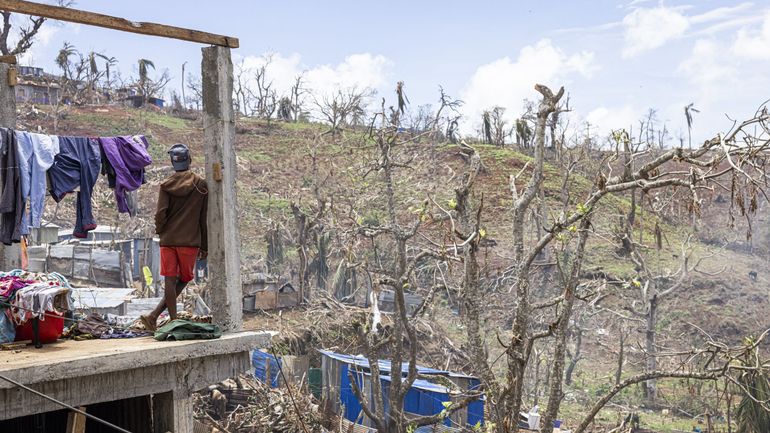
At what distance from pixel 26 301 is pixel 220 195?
170 cm

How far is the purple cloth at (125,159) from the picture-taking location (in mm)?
6988

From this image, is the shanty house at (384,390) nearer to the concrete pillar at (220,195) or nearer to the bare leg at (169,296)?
the bare leg at (169,296)

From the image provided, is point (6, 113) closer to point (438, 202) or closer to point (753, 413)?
point (753, 413)

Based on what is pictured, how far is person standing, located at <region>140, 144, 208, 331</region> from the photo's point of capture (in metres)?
6.52

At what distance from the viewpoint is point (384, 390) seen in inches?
596

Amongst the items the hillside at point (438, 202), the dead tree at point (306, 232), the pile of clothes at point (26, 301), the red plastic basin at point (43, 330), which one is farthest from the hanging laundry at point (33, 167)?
the dead tree at point (306, 232)

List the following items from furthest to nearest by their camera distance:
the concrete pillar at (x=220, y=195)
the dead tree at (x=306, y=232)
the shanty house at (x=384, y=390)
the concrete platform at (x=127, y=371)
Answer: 1. the dead tree at (x=306, y=232)
2. the shanty house at (x=384, y=390)
3. the concrete pillar at (x=220, y=195)
4. the concrete platform at (x=127, y=371)

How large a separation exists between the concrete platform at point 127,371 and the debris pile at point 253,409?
5.95 metres

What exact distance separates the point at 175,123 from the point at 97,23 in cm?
3390

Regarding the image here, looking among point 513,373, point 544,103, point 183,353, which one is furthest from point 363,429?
point 183,353

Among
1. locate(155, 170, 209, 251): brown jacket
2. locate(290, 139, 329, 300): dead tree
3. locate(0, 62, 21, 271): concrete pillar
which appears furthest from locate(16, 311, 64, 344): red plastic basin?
locate(290, 139, 329, 300): dead tree

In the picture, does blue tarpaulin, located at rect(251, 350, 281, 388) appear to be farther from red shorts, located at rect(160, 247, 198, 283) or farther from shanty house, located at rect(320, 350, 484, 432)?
red shorts, located at rect(160, 247, 198, 283)

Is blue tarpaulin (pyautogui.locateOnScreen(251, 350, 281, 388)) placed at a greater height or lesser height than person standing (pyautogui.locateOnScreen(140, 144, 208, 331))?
lesser

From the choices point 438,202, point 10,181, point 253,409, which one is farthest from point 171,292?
point 438,202
